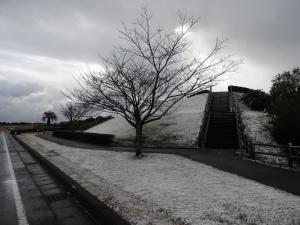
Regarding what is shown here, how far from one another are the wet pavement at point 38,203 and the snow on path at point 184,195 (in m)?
0.69

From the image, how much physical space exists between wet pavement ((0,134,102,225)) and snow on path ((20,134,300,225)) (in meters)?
0.69

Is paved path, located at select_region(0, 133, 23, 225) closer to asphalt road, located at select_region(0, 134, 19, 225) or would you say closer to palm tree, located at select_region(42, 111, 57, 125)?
asphalt road, located at select_region(0, 134, 19, 225)

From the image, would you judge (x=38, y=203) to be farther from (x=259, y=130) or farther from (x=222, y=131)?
(x=259, y=130)

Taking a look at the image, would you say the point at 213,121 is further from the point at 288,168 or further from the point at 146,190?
the point at 146,190

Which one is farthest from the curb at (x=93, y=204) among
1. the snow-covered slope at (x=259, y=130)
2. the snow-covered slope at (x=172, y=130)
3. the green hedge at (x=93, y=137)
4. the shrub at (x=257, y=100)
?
the shrub at (x=257, y=100)

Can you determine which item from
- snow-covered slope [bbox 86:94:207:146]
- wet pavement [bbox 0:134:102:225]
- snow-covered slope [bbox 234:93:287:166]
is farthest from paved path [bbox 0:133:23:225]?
snow-covered slope [bbox 86:94:207:146]

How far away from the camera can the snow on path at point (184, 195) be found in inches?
229

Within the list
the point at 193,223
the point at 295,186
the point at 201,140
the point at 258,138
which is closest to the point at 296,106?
the point at 258,138

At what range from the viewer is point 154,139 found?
23.2 metres

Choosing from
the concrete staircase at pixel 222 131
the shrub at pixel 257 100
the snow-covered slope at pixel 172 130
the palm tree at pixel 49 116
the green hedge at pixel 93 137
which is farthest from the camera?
the palm tree at pixel 49 116

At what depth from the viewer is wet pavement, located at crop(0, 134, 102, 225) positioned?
6.11 meters

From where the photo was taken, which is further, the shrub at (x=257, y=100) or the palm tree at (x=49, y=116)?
the palm tree at (x=49, y=116)

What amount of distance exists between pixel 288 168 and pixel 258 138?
26.9ft

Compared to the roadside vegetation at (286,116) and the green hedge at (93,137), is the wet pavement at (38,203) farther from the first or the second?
the roadside vegetation at (286,116)
